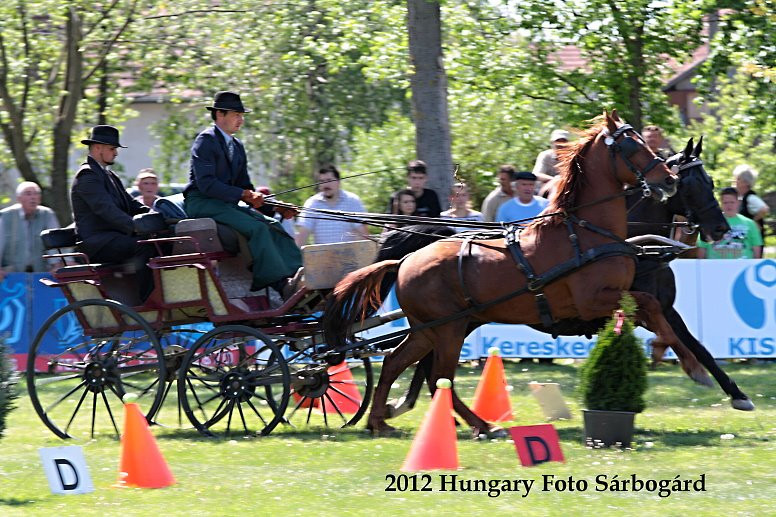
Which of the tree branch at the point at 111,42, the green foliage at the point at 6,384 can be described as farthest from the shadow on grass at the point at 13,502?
the tree branch at the point at 111,42

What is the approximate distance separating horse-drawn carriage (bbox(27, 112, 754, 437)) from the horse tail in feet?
0.03

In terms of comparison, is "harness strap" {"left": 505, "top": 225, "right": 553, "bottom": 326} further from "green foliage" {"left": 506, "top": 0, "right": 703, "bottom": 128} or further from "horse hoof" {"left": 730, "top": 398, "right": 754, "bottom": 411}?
"green foliage" {"left": 506, "top": 0, "right": 703, "bottom": 128}

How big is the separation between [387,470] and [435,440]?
445 millimetres

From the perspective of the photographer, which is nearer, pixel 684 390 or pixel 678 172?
pixel 678 172

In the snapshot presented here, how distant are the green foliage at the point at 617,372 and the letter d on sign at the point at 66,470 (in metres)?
3.11

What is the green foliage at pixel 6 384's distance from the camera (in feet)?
24.1

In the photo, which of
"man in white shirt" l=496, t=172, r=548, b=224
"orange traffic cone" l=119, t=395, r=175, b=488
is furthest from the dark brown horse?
"man in white shirt" l=496, t=172, r=548, b=224

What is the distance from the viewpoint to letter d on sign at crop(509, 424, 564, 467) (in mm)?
7301

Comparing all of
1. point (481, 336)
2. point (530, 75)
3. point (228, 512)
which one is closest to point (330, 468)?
point (228, 512)

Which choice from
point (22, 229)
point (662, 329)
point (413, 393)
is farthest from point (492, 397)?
point (22, 229)

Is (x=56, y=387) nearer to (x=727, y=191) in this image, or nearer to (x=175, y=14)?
(x=727, y=191)

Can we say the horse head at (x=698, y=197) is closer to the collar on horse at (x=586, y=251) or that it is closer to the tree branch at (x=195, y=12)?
the collar on horse at (x=586, y=251)

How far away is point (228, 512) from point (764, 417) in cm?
477

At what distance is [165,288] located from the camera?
30.7 feet
